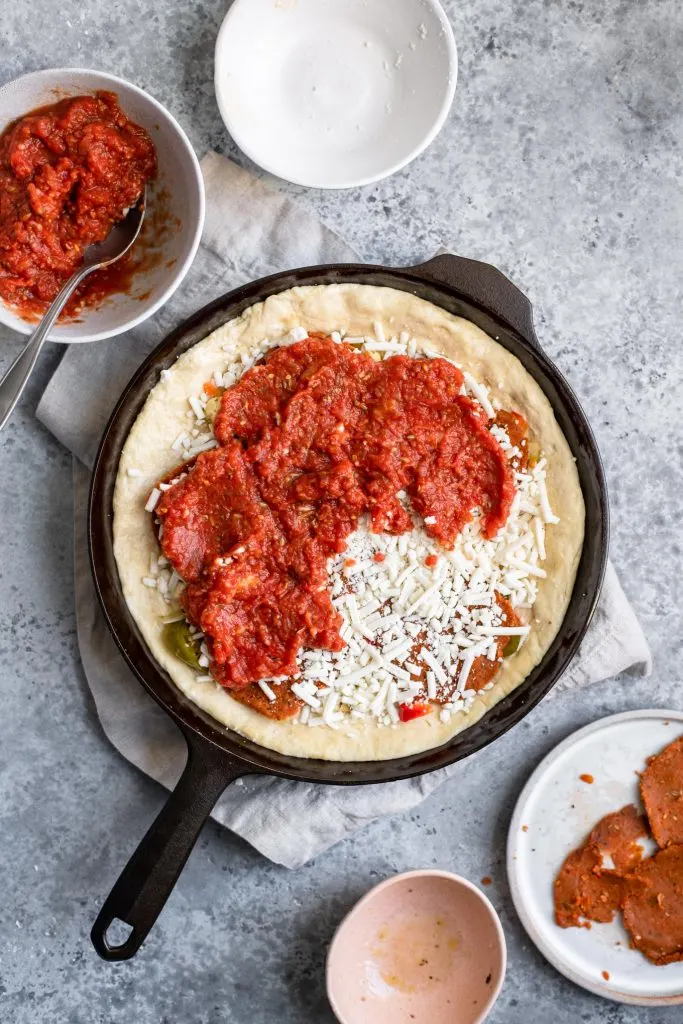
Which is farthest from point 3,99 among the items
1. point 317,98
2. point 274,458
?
point 274,458

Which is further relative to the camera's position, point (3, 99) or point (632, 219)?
point (632, 219)

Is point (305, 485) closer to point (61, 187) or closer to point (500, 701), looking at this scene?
point (500, 701)

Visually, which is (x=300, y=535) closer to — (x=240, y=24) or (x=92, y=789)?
(x=92, y=789)

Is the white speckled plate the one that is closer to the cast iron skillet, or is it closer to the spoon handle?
the cast iron skillet

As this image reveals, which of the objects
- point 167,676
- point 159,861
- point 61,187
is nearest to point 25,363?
point 61,187

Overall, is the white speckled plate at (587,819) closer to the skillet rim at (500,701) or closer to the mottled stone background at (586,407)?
the mottled stone background at (586,407)

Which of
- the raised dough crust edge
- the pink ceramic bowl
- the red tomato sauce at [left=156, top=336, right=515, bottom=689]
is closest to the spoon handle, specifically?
the raised dough crust edge
